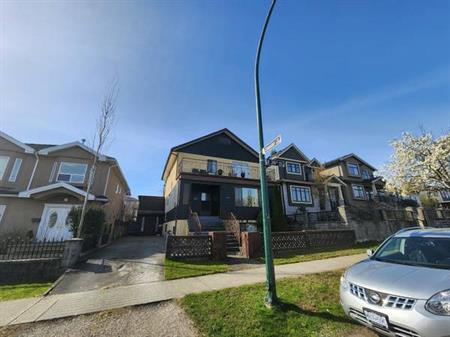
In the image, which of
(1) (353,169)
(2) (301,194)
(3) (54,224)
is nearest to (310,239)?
(2) (301,194)

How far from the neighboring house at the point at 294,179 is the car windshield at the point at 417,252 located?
17773 millimetres

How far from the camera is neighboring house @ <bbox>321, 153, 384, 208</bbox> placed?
27.3 meters

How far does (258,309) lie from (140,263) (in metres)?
7.02

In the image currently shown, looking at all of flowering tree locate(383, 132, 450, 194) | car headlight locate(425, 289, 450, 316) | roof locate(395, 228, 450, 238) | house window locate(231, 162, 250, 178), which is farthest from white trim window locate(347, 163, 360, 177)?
car headlight locate(425, 289, 450, 316)

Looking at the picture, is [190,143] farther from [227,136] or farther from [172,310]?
[172,310]

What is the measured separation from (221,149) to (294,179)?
9721 mm

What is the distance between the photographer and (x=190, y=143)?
826 inches

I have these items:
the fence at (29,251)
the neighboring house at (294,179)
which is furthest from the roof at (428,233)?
the neighboring house at (294,179)

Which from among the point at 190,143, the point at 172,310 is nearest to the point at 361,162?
the point at 190,143

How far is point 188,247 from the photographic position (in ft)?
34.7

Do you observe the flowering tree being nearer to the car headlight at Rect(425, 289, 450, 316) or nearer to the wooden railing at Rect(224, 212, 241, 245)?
the wooden railing at Rect(224, 212, 241, 245)

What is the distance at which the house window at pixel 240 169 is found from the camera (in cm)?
2214

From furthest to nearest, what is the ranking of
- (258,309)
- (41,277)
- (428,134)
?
(428,134), (41,277), (258,309)

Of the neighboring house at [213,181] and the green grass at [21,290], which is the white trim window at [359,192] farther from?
the green grass at [21,290]
